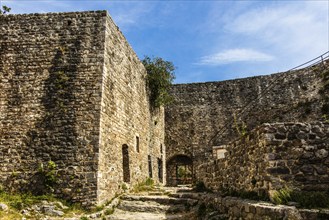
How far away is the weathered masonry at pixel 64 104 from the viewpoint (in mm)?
10695

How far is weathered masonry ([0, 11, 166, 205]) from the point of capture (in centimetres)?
1070

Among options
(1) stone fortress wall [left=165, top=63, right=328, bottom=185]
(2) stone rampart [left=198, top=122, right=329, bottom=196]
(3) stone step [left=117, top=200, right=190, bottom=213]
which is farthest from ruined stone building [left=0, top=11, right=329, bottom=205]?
(1) stone fortress wall [left=165, top=63, right=328, bottom=185]

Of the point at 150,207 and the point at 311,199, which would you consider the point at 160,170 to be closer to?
the point at 150,207

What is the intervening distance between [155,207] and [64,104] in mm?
4920

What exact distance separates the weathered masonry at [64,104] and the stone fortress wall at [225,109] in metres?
9.12

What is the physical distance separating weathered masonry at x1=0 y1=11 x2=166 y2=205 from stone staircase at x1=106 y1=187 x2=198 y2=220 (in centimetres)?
78

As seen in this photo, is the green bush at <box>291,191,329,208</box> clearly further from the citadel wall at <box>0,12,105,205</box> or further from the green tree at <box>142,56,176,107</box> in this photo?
the green tree at <box>142,56,176,107</box>

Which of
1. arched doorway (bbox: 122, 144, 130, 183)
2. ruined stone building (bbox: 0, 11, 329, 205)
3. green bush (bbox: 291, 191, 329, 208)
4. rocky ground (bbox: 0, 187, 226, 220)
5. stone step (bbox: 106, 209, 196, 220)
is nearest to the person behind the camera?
green bush (bbox: 291, 191, 329, 208)

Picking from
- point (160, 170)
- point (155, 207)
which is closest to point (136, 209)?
point (155, 207)

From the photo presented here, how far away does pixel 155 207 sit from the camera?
11016 millimetres

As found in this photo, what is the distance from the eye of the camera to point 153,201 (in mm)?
11734

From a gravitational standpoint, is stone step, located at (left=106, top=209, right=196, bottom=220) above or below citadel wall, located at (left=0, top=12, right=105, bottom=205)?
below

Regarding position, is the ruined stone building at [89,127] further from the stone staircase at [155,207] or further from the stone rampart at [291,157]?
the stone staircase at [155,207]

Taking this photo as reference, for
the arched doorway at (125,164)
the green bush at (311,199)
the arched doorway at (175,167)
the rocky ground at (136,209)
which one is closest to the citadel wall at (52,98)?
the rocky ground at (136,209)
